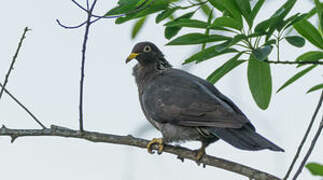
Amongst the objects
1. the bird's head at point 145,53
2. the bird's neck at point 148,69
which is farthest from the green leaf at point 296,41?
the bird's head at point 145,53

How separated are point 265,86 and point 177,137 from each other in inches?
46.1

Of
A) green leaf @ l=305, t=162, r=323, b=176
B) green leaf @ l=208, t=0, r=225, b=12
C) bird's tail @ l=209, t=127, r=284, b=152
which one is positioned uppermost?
green leaf @ l=208, t=0, r=225, b=12

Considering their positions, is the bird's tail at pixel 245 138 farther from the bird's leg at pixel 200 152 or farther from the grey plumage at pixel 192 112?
the bird's leg at pixel 200 152

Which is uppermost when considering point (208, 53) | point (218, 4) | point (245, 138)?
point (218, 4)

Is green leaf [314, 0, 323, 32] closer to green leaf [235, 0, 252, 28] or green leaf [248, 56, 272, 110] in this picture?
green leaf [235, 0, 252, 28]

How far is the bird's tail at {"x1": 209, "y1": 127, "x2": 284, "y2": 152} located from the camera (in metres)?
3.80

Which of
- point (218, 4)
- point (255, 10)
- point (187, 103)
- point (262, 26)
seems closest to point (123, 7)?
point (218, 4)

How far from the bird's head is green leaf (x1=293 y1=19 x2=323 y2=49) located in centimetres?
281

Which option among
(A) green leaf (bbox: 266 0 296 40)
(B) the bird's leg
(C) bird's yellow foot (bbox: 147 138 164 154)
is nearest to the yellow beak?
(C) bird's yellow foot (bbox: 147 138 164 154)

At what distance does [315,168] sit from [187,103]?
2752mm

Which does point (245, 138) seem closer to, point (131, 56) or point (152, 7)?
point (152, 7)

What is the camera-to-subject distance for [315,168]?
6.61 feet

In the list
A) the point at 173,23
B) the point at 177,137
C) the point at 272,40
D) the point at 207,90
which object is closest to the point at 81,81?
the point at 173,23

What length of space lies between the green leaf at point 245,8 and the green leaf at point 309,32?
0.37 meters
